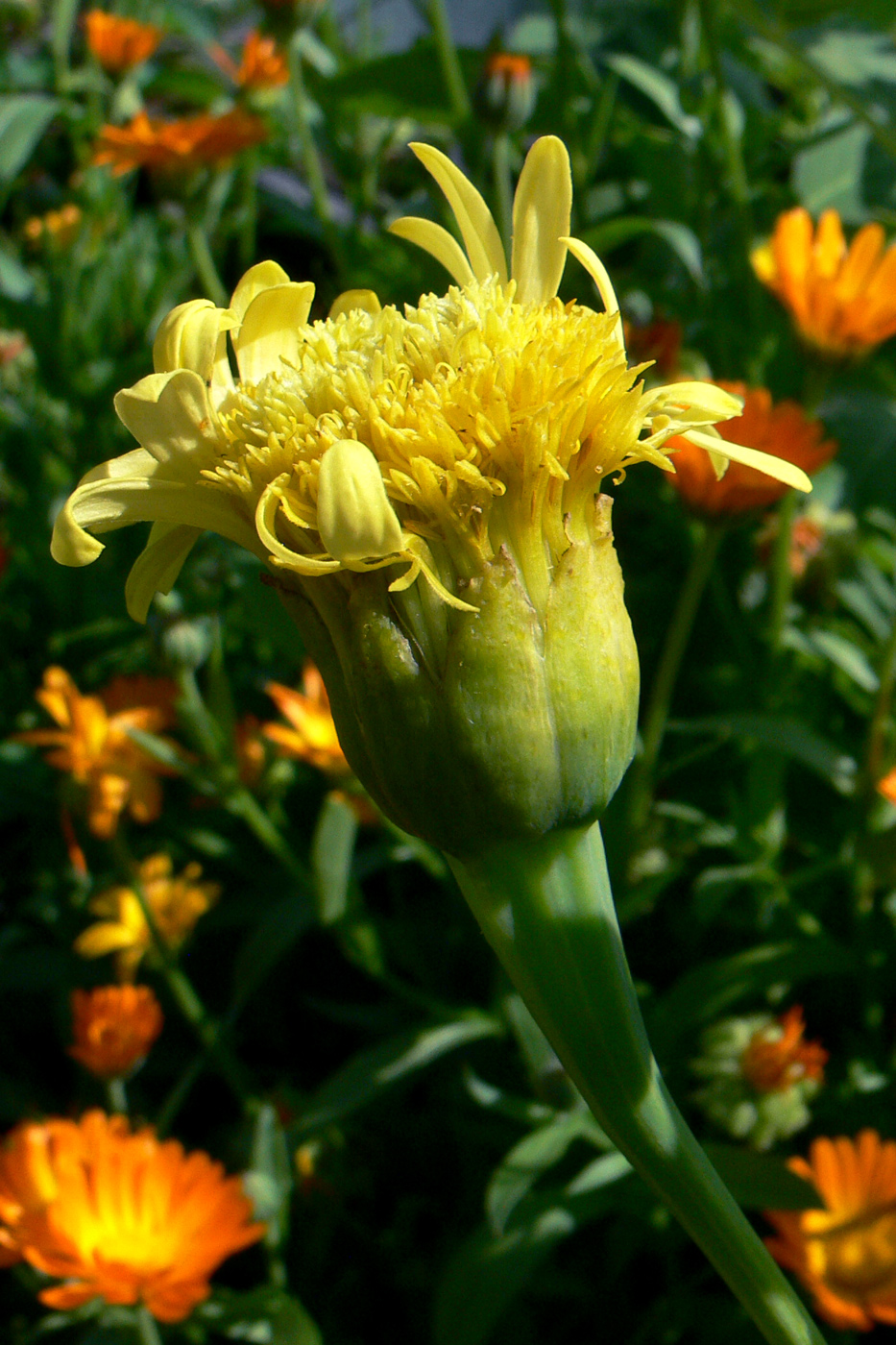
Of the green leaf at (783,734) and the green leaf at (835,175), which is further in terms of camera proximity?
the green leaf at (835,175)

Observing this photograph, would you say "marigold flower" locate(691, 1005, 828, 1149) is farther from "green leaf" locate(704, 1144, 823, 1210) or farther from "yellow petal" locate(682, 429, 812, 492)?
"yellow petal" locate(682, 429, 812, 492)

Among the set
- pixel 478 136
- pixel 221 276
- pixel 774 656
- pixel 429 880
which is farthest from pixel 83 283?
pixel 774 656

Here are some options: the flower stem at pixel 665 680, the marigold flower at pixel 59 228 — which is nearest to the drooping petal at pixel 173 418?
the flower stem at pixel 665 680

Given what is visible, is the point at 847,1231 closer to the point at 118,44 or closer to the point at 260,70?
the point at 260,70

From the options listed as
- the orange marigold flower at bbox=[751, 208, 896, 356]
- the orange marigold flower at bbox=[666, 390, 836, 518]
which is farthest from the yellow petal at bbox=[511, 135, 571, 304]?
the orange marigold flower at bbox=[751, 208, 896, 356]

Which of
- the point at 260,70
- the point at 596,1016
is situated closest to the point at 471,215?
the point at 596,1016

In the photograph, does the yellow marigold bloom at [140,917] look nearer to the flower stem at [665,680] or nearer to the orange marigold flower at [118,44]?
the flower stem at [665,680]
